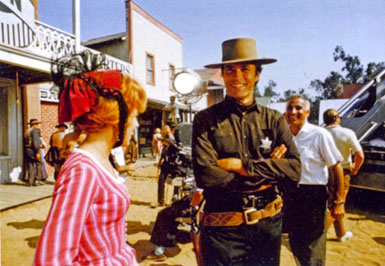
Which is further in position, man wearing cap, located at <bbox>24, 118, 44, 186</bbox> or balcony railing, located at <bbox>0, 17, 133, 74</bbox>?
man wearing cap, located at <bbox>24, 118, 44, 186</bbox>

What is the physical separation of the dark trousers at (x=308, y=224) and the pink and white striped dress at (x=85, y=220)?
2019mm

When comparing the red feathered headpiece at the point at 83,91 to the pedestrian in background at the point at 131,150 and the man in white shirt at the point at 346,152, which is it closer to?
the man in white shirt at the point at 346,152

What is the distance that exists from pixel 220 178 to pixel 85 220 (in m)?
1.09

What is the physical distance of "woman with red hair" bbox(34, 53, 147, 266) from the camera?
0.89m

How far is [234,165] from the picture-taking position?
1.91m

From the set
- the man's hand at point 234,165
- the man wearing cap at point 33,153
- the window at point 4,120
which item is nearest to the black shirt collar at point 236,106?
the man's hand at point 234,165

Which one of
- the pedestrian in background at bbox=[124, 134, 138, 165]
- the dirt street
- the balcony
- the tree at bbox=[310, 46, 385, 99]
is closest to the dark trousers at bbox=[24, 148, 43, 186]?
the dirt street

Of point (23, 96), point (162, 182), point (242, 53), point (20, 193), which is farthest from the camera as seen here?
point (23, 96)

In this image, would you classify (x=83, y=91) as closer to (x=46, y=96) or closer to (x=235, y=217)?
(x=235, y=217)

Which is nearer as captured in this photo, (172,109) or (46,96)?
(172,109)

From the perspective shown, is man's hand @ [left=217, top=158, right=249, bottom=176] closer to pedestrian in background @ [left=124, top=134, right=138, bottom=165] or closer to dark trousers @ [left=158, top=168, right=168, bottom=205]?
dark trousers @ [left=158, top=168, right=168, bottom=205]

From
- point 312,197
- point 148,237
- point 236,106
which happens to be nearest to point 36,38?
point 148,237

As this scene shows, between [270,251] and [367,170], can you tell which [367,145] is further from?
[270,251]

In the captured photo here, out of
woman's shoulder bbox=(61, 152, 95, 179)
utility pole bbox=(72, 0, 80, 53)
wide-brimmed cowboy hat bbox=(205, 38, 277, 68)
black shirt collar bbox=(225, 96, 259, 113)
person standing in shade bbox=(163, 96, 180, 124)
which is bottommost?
woman's shoulder bbox=(61, 152, 95, 179)
